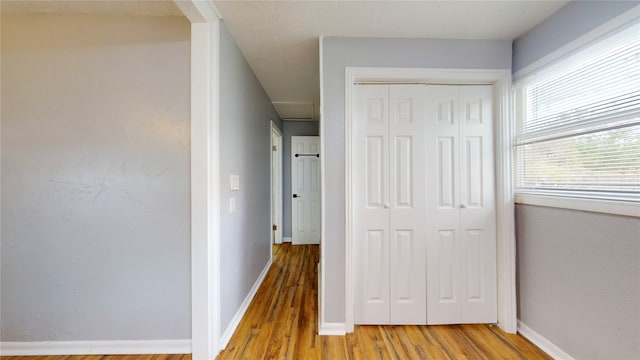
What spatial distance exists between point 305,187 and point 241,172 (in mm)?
2344

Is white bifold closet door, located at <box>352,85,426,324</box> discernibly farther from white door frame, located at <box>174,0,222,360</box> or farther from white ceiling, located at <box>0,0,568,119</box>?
white door frame, located at <box>174,0,222,360</box>

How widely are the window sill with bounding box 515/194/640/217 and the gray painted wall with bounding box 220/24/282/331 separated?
7.19ft

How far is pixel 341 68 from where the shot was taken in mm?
1846

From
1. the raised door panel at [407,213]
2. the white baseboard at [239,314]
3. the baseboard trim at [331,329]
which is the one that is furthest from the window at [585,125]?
the white baseboard at [239,314]

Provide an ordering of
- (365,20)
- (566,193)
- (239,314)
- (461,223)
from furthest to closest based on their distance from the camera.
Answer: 1. (239,314)
2. (461,223)
3. (365,20)
4. (566,193)

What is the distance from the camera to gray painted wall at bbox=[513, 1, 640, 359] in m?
1.25

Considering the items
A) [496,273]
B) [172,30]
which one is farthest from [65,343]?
[496,273]

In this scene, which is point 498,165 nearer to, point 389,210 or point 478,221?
point 478,221

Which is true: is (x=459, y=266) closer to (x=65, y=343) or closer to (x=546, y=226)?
(x=546, y=226)

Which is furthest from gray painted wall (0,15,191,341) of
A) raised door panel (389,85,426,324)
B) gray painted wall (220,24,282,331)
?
raised door panel (389,85,426,324)


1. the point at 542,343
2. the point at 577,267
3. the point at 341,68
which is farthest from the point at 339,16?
the point at 542,343

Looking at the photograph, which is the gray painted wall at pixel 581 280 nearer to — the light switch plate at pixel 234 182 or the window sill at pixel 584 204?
the window sill at pixel 584 204

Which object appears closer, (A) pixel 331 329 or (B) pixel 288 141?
(A) pixel 331 329

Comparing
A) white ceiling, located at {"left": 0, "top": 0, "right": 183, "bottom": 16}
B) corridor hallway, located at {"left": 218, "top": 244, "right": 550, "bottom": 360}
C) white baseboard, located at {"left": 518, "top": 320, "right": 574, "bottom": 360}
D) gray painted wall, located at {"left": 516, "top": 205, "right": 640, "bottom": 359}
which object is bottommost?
corridor hallway, located at {"left": 218, "top": 244, "right": 550, "bottom": 360}
